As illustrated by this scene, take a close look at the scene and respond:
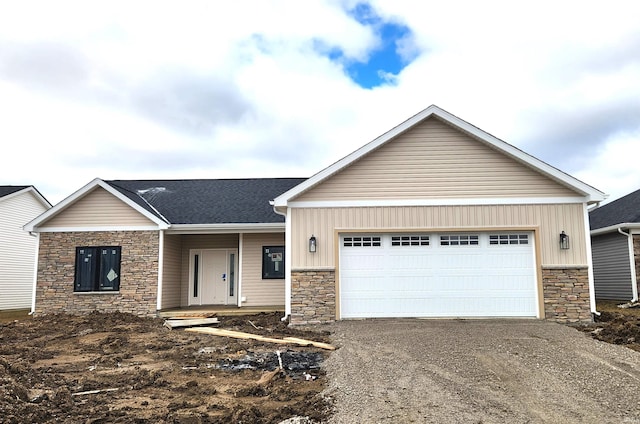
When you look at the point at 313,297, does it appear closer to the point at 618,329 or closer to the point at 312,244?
the point at 312,244

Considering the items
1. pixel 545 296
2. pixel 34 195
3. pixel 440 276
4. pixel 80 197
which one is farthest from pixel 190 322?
pixel 34 195

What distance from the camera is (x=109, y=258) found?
14102 mm

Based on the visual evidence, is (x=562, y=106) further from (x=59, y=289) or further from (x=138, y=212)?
(x=59, y=289)

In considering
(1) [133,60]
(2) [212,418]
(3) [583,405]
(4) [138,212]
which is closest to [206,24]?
(1) [133,60]

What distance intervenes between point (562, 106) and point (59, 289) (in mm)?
19439

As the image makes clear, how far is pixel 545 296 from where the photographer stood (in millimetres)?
11156

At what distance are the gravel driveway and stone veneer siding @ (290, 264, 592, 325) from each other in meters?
1.37

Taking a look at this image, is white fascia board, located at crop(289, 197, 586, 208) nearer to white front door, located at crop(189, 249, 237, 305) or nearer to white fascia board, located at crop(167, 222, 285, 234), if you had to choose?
white fascia board, located at crop(167, 222, 285, 234)

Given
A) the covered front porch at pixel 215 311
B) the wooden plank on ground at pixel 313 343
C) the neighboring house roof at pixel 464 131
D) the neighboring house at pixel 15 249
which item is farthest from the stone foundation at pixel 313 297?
the neighboring house at pixel 15 249

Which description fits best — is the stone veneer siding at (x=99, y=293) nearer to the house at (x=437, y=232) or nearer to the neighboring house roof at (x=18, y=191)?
the house at (x=437, y=232)

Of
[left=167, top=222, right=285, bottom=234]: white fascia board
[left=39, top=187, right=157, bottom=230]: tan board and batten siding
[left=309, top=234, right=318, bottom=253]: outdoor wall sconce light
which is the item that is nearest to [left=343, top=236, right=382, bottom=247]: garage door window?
[left=309, top=234, right=318, bottom=253]: outdoor wall sconce light

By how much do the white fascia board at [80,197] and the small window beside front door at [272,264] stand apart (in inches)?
128

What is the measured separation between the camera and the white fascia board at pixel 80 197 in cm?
1400

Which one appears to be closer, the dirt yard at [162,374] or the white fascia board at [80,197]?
the dirt yard at [162,374]
